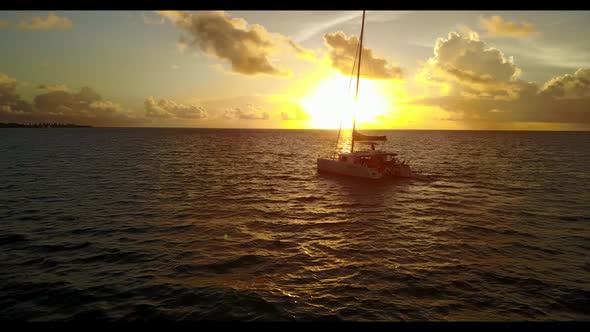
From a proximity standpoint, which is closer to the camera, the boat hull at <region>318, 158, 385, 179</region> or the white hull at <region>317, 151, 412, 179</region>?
the boat hull at <region>318, 158, 385, 179</region>

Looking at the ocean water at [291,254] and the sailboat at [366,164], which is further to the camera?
the sailboat at [366,164]

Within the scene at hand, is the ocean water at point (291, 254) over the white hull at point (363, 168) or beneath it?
beneath

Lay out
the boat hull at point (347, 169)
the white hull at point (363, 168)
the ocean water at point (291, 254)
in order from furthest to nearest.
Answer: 1. the white hull at point (363, 168)
2. the boat hull at point (347, 169)
3. the ocean water at point (291, 254)

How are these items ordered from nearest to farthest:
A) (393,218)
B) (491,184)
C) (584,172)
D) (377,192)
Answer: (393,218), (377,192), (491,184), (584,172)

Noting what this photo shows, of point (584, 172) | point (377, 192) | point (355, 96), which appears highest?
point (355, 96)

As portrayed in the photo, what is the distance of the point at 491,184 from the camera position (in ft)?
108

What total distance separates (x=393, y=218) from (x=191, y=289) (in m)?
13.5

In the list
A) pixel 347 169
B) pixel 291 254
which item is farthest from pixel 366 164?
pixel 291 254

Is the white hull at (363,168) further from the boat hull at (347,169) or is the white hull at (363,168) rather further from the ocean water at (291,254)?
the ocean water at (291,254)

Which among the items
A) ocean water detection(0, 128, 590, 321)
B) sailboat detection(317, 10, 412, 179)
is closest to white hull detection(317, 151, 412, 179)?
sailboat detection(317, 10, 412, 179)

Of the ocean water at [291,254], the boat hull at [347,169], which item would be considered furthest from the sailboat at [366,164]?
the ocean water at [291,254]

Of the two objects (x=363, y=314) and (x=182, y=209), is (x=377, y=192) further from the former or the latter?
(x=363, y=314)

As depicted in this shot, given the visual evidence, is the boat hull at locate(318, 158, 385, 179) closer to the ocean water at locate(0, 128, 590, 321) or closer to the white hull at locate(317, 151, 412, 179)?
the white hull at locate(317, 151, 412, 179)

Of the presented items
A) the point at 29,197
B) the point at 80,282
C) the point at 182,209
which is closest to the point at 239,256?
the point at 80,282
